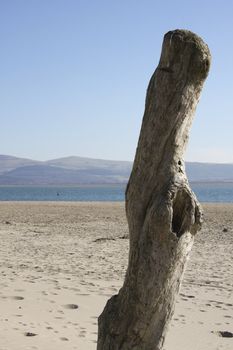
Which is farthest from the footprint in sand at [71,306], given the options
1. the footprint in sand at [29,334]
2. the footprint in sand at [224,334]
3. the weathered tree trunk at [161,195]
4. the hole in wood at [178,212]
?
the hole in wood at [178,212]

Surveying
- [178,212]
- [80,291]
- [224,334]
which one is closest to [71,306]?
[80,291]

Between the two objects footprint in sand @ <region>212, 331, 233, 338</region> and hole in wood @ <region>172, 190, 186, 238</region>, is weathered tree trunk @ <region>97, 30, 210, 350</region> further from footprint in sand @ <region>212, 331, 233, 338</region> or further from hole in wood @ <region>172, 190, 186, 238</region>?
footprint in sand @ <region>212, 331, 233, 338</region>

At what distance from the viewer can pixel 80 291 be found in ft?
34.1

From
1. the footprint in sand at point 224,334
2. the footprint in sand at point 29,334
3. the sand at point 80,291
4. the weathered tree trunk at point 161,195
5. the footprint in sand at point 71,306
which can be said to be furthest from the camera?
the footprint in sand at point 71,306

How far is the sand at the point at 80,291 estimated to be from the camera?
297 inches

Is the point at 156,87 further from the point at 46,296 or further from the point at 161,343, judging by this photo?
the point at 46,296

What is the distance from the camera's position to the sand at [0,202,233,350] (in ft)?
24.8

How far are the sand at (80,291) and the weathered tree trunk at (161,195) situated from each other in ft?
9.83

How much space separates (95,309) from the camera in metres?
9.06

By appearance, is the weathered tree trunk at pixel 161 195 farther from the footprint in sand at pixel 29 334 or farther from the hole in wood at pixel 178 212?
the footprint in sand at pixel 29 334

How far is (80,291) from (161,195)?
6696mm

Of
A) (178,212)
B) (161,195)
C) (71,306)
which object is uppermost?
(161,195)

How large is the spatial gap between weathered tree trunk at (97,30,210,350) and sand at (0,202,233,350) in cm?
300

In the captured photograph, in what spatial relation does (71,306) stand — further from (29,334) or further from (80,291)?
(29,334)
